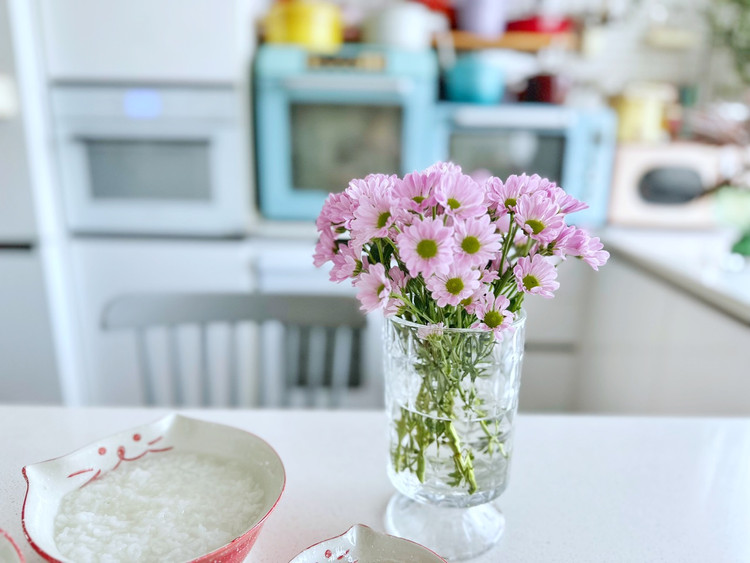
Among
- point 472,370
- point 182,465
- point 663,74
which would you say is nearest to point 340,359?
point 182,465

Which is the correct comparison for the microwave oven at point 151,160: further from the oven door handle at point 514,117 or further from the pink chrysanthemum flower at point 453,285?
the pink chrysanthemum flower at point 453,285

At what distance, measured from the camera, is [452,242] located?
46cm

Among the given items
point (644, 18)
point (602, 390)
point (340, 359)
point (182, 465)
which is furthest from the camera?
point (644, 18)

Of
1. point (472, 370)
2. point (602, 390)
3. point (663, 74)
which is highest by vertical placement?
point (663, 74)

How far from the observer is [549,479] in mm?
738

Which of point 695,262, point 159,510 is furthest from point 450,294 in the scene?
point 695,262

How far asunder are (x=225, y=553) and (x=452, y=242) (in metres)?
0.32

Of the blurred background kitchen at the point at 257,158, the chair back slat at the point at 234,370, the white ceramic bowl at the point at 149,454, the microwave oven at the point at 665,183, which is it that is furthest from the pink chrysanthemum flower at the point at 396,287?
the microwave oven at the point at 665,183

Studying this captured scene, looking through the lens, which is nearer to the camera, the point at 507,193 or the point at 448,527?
the point at 507,193

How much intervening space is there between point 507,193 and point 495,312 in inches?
4.2

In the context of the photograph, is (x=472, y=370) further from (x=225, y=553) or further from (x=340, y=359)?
(x=340, y=359)

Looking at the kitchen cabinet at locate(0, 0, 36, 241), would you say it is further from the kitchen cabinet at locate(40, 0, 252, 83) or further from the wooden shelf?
the wooden shelf

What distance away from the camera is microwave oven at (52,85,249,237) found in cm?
→ 174

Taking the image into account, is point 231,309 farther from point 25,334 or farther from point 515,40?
point 515,40
